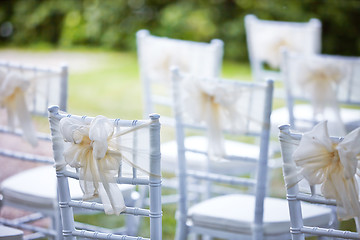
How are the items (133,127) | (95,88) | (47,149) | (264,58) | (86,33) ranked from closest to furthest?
1. (133,127)
2. (264,58)
3. (47,149)
4. (95,88)
5. (86,33)

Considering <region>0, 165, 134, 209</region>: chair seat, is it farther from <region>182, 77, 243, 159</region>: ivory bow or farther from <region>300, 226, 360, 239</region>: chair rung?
<region>300, 226, 360, 239</region>: chair rung

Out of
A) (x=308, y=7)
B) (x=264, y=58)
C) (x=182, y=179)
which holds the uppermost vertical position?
(x=308, y=7)

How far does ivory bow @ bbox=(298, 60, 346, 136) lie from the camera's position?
2.90 m

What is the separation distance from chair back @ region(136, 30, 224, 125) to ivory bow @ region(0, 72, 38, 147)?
2.60 ft

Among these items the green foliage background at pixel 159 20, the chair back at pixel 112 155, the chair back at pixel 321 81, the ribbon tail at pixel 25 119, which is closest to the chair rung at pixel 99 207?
the chair back at pixel 112 155

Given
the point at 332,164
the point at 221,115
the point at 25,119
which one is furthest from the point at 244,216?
the point at 25,119

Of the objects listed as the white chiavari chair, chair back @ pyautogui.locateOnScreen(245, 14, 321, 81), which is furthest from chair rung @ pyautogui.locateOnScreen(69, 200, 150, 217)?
chair back @ pyautogui.locateOnScreen(245, 14, 321, 81)

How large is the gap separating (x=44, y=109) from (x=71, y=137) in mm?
910

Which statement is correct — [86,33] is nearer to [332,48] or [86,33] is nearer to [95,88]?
[95,88]

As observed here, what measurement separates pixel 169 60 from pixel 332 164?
1.75 metres

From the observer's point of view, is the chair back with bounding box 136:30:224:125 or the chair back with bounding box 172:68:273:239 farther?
the chair back with bounding box 136:30:224:125

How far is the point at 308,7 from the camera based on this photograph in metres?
7.11

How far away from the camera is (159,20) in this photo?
7.69 meters

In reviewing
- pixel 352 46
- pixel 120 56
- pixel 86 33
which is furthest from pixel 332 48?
pixel 86 33
